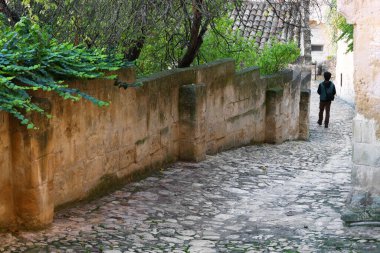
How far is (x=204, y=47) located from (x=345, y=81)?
1752 centimetres

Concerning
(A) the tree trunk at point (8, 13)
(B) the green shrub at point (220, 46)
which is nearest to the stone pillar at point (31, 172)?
(A) the tree trunk at point (8, 13)

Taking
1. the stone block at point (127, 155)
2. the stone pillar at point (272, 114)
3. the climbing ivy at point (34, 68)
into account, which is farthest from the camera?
the stone pillar at point (272, 114)

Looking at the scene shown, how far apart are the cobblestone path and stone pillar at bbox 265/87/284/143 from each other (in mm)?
3160

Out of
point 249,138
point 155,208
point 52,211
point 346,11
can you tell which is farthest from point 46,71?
point 249,138

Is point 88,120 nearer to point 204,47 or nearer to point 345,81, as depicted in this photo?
point 204,47

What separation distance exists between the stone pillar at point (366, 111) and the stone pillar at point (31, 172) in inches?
124

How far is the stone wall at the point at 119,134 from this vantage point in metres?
6.68

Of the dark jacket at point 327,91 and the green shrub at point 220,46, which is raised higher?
the green shrub at point 220,46

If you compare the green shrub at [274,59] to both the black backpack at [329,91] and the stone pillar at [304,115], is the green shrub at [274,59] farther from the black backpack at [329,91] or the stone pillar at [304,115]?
the black backpack at [329,91]

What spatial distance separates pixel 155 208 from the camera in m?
8.04

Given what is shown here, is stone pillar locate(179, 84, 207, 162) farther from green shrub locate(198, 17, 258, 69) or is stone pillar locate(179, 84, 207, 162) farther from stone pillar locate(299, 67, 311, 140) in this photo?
stone pillar locate(299, 67, 311, 140)

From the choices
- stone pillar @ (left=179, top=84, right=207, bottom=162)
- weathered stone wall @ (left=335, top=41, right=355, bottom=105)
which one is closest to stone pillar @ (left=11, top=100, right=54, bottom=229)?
stone pillar @ (left=179, top=84, right=207, bottom=162)

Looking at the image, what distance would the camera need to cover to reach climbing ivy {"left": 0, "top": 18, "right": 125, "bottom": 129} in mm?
6426

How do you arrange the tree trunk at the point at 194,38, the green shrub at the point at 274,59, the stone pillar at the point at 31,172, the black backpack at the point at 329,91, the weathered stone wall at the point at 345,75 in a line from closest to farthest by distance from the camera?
Result: the stone pillar at the point at 31,172 → the tree trunk at the point at 194,38 → the green shrub at the point at 274,59 → the black backpack at the point at 329,91 → the weathered stone wall at the point at 345,75
